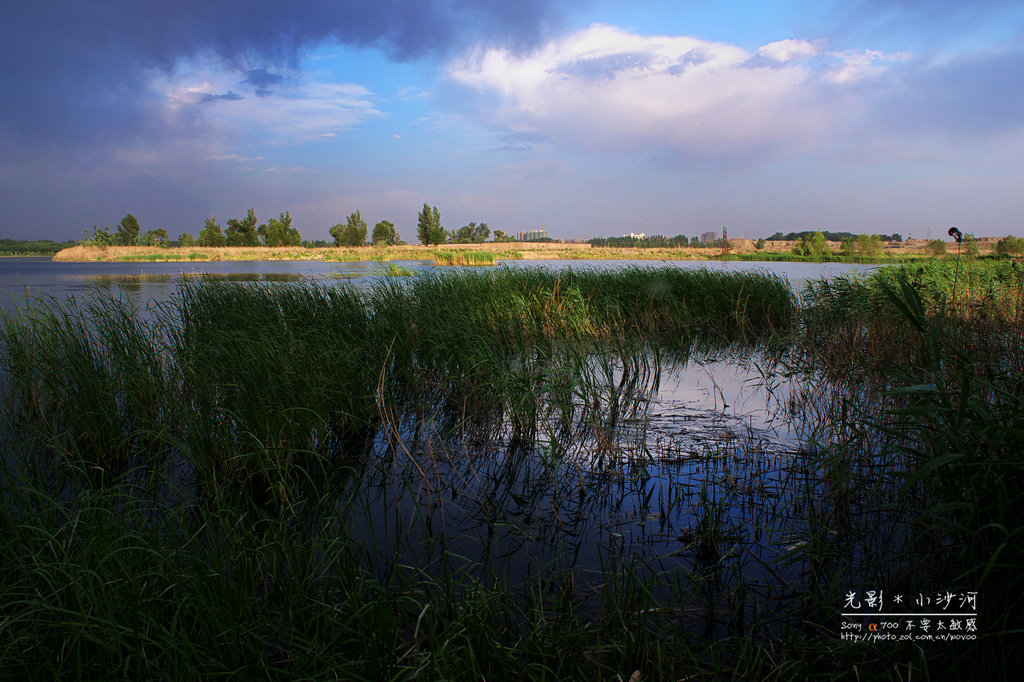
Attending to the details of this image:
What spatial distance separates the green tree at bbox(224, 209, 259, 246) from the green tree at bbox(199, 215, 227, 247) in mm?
816

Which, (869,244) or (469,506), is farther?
(869,244)

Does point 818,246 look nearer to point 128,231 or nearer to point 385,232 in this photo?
point 385,232

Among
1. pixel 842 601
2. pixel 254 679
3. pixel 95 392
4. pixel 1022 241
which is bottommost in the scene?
pixel 842 601

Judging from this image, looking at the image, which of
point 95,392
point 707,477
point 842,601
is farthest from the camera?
point 95,392

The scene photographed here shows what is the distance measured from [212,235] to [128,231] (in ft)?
60.6

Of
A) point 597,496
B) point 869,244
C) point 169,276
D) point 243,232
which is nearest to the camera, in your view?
point 597,496

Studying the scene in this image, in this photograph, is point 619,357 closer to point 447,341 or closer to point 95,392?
point 447,341

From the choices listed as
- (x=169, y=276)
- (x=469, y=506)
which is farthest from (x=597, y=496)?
(x=169, y=276)

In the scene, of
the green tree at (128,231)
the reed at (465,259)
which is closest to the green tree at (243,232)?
the green tree at (128,231)

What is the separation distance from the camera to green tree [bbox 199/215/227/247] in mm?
61938

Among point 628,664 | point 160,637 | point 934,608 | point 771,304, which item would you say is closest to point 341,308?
point 160,637

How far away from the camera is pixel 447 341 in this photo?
17.6ft

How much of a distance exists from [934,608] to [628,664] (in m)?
1.03

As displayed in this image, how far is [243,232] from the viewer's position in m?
61.0
